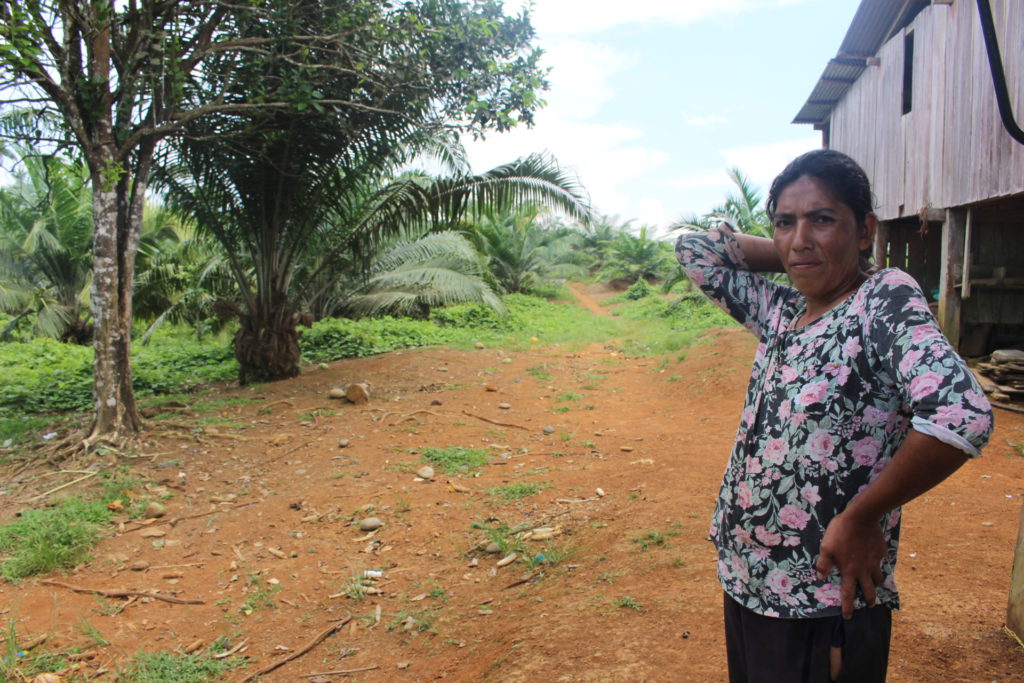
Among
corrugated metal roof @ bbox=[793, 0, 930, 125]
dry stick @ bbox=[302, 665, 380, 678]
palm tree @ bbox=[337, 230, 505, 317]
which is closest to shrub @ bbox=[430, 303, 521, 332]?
palm tree @ bbox=[337, 230, 505, 317]

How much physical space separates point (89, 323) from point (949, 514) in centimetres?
1679

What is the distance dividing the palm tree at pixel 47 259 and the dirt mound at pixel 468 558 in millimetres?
8451

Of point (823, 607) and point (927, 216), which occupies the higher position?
point (927, 216)

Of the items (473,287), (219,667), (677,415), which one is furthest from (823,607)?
(473,287)

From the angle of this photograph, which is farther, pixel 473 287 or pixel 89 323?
pixel 89 323

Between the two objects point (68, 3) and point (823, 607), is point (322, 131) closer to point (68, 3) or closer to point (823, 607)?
point (68, 3)

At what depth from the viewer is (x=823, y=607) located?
1.38 m

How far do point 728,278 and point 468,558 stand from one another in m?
2.90

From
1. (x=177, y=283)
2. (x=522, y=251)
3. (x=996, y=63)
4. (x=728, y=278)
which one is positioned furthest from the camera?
(x=522, y=251)

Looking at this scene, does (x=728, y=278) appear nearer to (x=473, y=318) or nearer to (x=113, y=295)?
(x=113, y=295)

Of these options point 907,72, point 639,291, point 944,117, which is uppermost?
point 907,72

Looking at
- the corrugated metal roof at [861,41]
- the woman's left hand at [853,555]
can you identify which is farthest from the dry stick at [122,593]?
the corrugated metal roof at [861,41]

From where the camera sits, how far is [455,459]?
19.6ft

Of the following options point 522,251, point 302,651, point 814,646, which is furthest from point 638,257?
point 814,646
